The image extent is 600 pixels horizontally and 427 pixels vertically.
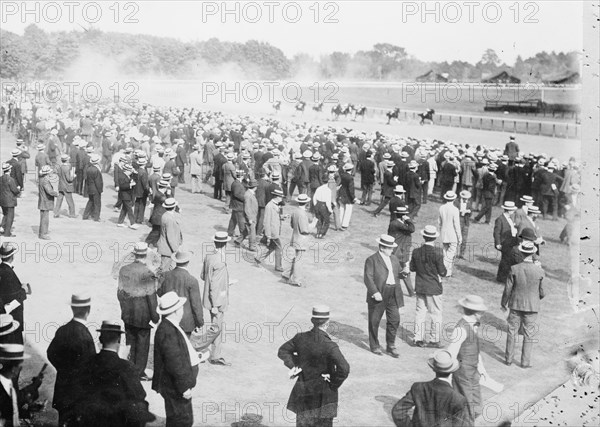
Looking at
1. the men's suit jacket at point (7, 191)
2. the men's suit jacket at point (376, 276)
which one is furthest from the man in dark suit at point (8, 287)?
the men's suit jacket at point (7, 191)

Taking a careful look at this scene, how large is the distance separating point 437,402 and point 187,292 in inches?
137

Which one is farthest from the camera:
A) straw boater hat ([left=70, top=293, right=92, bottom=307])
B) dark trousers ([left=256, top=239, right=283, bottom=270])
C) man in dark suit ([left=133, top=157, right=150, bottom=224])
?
man in dark suit ([left=133, top=157, right=150, bottom=224])

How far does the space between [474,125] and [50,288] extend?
3519 centimetres

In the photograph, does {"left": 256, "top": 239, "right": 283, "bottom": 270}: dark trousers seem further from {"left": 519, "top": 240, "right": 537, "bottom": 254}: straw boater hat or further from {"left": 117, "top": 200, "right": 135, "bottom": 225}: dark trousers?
{"left": 519, "top": 240, "right": 537, "bottom": 254}: straw boater hat

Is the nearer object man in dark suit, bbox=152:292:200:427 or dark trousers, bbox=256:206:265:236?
man in dark suit, bbox=152:292:200:427

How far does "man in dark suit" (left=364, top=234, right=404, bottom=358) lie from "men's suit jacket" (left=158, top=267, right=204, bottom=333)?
2.45 m

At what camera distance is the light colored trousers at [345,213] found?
53.6 ft

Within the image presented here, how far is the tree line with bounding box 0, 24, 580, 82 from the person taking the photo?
5556 cm

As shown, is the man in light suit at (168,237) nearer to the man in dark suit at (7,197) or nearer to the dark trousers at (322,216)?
the man in dark suit at (7,197)

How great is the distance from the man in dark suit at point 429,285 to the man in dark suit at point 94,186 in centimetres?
846

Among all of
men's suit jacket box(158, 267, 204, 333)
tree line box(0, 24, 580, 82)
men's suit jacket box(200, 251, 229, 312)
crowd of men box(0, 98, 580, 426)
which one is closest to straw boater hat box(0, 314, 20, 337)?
crowd of men box(0, 98, 580, 426)

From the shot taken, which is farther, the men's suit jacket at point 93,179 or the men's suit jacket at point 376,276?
the men's suit jacket at point 93,179

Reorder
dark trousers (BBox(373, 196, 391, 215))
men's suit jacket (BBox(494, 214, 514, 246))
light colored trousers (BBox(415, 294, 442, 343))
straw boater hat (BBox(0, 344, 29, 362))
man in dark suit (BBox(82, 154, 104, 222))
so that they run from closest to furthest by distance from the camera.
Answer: straw boater hat (BBox(0, 344, 29, 362)) < light colored trousers (BBox(415, 294, 442, 343)) < men's suit jacket (BBox(494, 214, 514, 246)) < man in dark suit (BBox(82, 154, 104, 222)) < dark trousers (BBox(373, 196, 391, 215))

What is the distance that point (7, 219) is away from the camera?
13.7 metres
